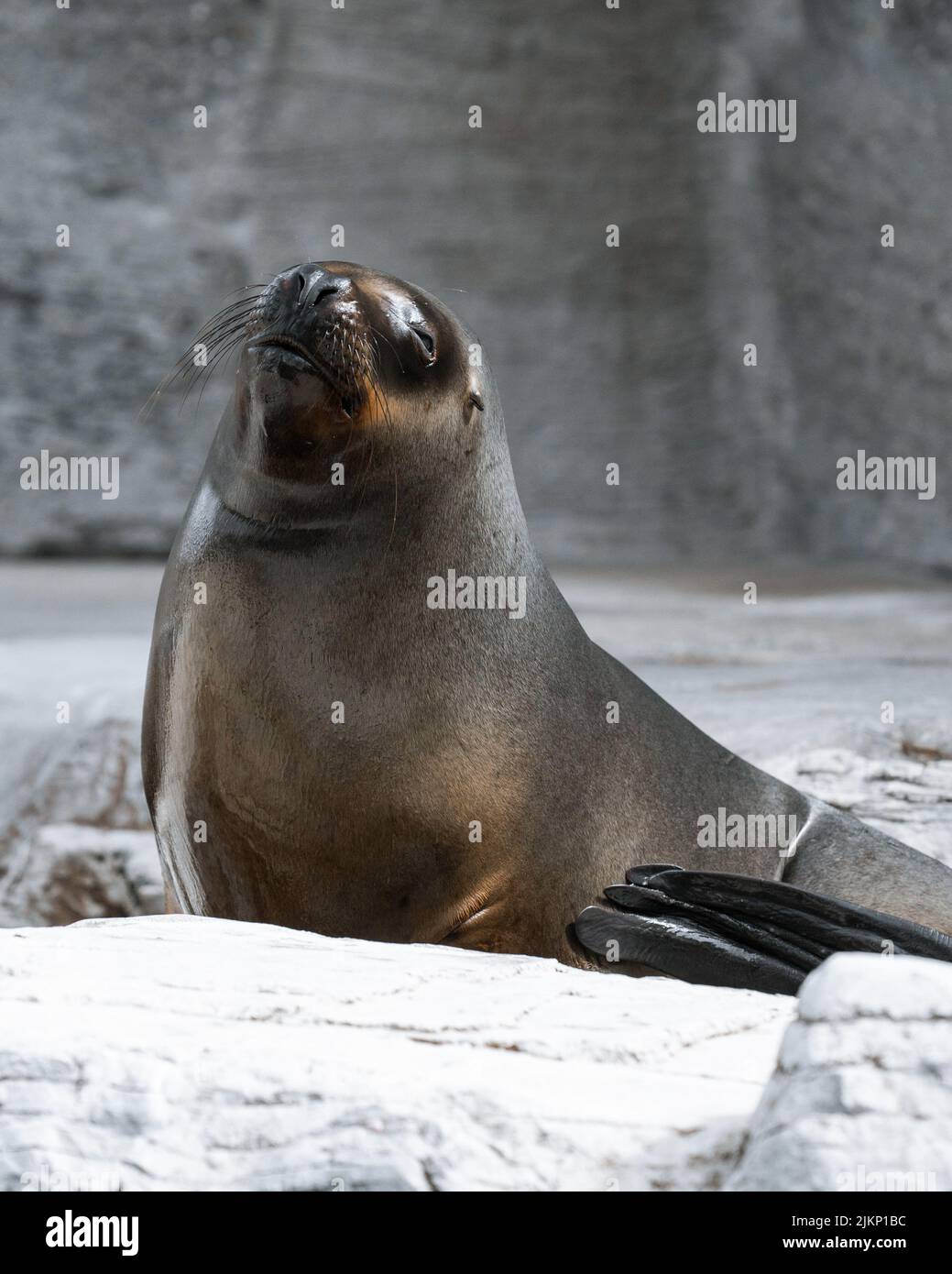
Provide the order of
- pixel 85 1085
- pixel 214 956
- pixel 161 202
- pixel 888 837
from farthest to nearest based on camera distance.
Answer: pixel 161 202, pixel 888 837, pixel 214 956, pixel 85 1085

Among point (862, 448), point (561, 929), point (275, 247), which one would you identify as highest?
point (275, 247)

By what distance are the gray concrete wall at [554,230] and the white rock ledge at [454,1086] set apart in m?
6.97

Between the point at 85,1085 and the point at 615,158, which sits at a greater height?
the point at 615,158

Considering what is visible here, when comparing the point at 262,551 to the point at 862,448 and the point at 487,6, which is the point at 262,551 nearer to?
the point at 862,448

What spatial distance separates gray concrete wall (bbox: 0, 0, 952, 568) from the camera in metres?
8.61

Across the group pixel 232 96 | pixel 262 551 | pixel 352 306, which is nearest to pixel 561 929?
pixel 262 551

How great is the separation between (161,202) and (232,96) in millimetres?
757

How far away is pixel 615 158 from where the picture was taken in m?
9.85

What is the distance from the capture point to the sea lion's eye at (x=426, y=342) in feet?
10.2

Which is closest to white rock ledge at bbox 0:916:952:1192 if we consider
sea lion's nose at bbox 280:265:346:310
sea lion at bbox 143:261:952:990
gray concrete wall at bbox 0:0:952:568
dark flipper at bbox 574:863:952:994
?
dark flipper at bbox 574:863:952:994

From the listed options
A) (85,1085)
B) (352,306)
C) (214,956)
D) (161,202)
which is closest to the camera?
(85,1085)

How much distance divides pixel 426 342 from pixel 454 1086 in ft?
5.91

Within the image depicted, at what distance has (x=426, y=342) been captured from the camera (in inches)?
123

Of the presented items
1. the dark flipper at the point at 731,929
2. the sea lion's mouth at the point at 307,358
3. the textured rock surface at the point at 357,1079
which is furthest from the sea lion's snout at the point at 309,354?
the textured rock surface at the point at 357,1079
